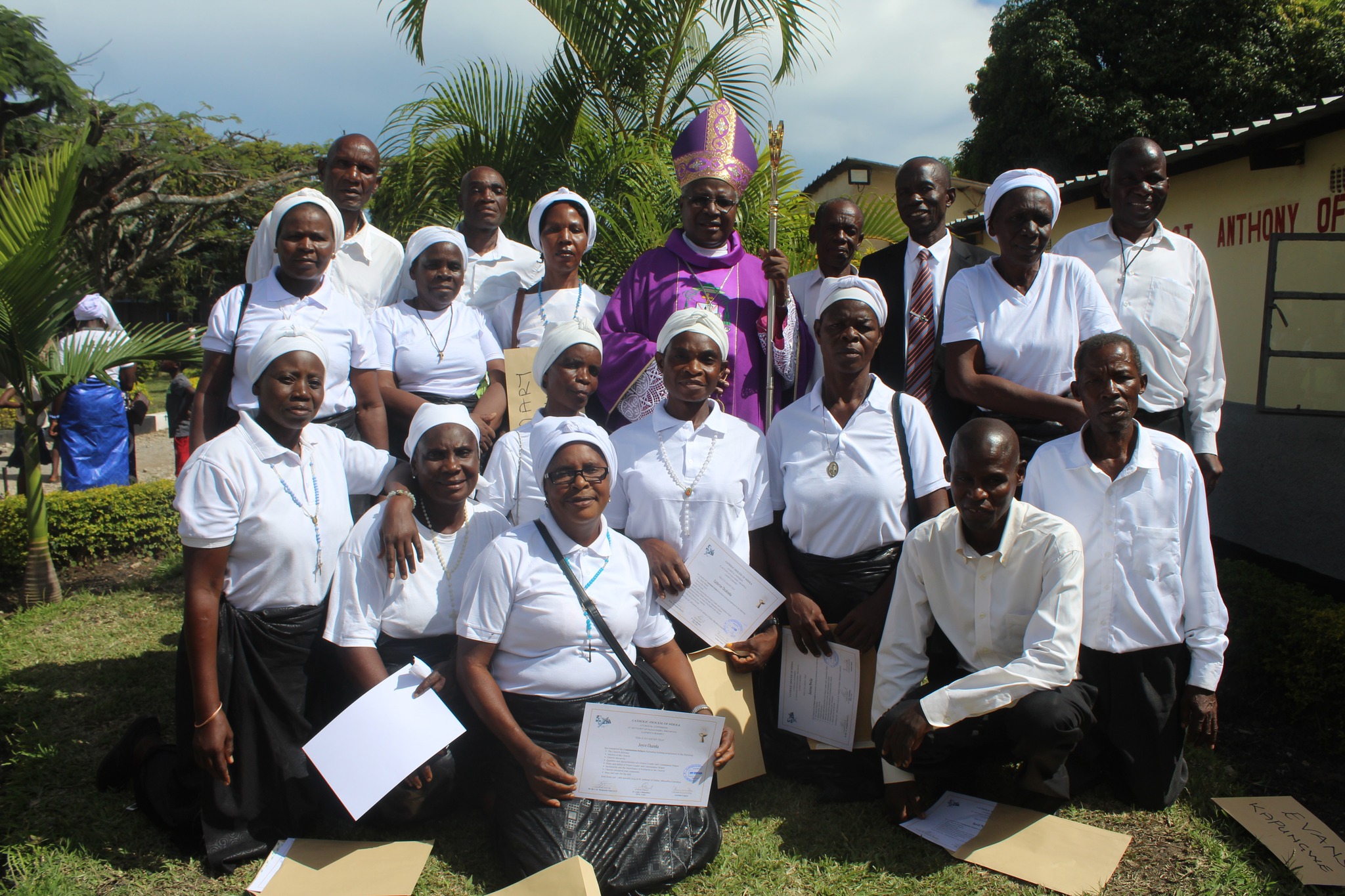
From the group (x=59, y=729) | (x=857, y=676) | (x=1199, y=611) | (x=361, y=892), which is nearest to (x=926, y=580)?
(x=857, y=676)

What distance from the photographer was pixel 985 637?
11.6 feet

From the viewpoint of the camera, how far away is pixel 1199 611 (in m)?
3.65

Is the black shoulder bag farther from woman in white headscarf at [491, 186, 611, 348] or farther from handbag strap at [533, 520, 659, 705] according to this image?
woman in white headscarf at [491, 186, 611, 348]

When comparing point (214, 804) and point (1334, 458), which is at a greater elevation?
point (1334, 458)

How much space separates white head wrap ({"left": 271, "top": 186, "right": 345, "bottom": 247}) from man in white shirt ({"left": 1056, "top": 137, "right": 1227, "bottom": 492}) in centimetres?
364

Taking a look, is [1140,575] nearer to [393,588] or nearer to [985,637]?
[985,637]

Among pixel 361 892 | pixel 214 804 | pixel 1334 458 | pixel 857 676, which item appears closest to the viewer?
pixel 361 892

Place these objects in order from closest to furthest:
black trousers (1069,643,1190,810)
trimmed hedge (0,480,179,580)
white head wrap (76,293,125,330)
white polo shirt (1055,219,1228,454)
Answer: black trousers (1069,643,1190,810)
white polo shirt (1055,219,1228,454)
trimmed hedge (0,480,179,580)
white head wrap (76,293,125,330)

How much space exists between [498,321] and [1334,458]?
5.68 m

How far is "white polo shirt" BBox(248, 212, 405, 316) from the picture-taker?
16.3 ft

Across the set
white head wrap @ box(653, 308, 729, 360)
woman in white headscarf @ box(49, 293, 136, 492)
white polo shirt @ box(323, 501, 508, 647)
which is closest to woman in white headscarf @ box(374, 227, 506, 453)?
white polo shirt @ box(323, 501, 508, 647)

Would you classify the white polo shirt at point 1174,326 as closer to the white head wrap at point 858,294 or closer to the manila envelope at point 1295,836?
the white head wrap at point 858,294

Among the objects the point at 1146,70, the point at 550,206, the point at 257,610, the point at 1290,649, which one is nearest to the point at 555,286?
the point at 550,206

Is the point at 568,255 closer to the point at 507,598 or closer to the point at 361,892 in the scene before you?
the point at 507,598
